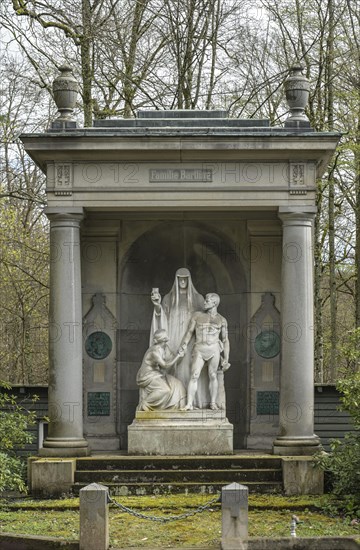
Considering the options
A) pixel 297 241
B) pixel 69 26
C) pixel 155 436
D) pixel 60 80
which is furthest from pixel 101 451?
pixel 69 26

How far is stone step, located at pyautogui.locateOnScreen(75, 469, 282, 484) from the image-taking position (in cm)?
1603

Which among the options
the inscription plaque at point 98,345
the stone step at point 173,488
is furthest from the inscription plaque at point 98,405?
the stone step at point 173,488

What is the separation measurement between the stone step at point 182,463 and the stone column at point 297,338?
34 centimetres

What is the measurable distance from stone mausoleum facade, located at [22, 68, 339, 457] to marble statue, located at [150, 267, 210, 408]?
0.86m

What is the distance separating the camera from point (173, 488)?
15.9 metres

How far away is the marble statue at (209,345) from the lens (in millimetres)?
17047

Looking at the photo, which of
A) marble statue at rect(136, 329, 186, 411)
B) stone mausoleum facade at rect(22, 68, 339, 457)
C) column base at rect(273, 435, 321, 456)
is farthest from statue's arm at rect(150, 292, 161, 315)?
column base at rect(273, 435, 321, 456)

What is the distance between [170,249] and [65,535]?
20.3 feet

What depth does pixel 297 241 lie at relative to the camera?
54.7 feet

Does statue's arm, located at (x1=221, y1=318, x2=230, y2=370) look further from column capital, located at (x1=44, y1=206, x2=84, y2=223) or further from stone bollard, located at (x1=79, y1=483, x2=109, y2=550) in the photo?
stone bollard, located at (x1=79, y1=483, x2=109, y2=550)

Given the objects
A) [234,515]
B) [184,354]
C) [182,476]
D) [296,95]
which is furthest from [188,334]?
[234,515]

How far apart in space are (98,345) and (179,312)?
1.38 meters

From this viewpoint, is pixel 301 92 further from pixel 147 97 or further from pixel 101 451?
pixel 147 97

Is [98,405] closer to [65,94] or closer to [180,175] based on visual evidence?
[180,175]
